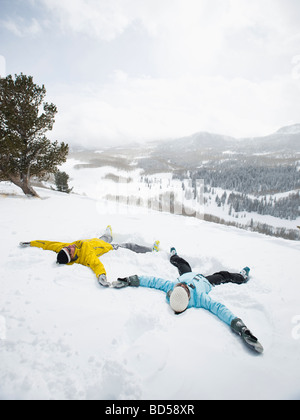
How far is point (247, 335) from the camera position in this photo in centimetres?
305

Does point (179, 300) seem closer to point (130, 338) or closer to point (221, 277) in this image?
point (130, 338)

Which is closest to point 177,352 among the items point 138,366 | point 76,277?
point 138,366

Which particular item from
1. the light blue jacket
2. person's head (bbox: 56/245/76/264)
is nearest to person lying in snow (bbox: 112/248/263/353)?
the light blue jacket

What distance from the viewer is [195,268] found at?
643 centimetres

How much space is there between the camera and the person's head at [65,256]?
15.7ft

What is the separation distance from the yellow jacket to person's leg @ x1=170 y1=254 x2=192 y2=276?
2.15m

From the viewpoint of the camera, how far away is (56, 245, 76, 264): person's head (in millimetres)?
4785

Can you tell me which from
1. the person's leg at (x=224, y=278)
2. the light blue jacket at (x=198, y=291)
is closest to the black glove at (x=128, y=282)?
the light blue jacket at (x=198, y=291)

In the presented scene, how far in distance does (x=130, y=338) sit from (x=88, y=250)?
9.97ft

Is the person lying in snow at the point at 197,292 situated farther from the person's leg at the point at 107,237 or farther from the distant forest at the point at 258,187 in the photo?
the distant forest at the point at 258,187

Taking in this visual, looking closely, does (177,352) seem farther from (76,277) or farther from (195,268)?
(195,268)

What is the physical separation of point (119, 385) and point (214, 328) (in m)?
1.81

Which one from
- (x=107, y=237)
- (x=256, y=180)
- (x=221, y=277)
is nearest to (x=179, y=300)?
(x=221, y=277)

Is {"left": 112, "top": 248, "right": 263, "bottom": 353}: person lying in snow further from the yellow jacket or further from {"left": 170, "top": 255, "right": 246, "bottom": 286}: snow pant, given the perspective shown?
the yellow jacket
